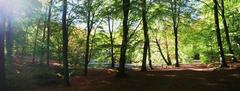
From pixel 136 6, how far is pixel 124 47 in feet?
10.0

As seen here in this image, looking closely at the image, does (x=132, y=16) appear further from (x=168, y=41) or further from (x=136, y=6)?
(x=168, y=41)

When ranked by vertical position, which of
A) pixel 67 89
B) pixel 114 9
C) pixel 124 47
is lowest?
pixel 67 89

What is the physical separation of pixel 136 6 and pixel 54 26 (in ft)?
50.9

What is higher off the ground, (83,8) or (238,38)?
(83,8)

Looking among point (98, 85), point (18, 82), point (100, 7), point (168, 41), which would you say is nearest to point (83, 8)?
point (100, 7)

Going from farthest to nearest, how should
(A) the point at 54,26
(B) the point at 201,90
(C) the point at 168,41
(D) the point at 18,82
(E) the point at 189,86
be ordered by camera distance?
1. (C) the point at 168,41
2. (A) the point at 54,26
3. (D) the point at 18,82
4. (E) the point at 189,86
5. (B) the point at 201,90

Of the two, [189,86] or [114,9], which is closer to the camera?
[189,86]

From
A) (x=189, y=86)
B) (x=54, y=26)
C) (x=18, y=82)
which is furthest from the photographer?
(x=54, y=26)

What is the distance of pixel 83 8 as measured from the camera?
30.6 meters

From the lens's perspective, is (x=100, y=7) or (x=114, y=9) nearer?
(x=114, y=9)

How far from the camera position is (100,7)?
33.3m

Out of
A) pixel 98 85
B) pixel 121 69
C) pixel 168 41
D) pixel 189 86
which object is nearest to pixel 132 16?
pixel 121 69

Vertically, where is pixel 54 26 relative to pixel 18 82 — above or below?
above

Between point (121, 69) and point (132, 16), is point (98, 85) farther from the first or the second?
point (132, 16)
